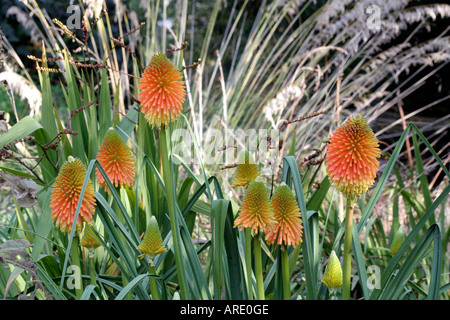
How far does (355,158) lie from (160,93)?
1.62 feet

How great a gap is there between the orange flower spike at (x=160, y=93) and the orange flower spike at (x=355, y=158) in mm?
402

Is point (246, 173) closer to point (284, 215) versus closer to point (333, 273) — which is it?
point (284, 215)

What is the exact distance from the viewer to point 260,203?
3.41 ft

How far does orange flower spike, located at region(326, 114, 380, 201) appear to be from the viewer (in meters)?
1.08

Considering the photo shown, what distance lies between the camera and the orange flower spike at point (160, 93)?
112 cm

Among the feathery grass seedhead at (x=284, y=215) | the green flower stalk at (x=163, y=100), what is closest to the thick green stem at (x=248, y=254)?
the feathery grass seedhead at (x=284, y=215)

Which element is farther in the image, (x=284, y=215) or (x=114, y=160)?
(x=114, y=160)

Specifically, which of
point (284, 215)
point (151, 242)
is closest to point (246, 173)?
point (284, 215)

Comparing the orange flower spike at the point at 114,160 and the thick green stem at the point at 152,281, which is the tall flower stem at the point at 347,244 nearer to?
the thick green stem at the point at 152,281

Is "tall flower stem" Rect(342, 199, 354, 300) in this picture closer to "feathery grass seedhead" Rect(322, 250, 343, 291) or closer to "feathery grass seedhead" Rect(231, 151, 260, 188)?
"feathery grass seedhead" Rect(322, 250, 343, 291)

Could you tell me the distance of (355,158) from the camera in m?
1.08

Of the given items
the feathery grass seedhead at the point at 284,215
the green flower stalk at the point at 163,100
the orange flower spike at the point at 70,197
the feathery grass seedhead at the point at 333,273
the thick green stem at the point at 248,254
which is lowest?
the feathery grass seedhead at the point at 333,273
